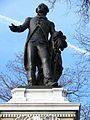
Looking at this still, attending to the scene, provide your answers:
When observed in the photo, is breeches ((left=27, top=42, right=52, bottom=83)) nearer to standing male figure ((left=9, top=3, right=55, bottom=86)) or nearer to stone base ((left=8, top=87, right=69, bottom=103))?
standing male figure ((left=9, top=3, right=55, bottom=86))

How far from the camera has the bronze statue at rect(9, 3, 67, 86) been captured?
12523mm

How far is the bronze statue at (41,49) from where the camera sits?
41.1 ft

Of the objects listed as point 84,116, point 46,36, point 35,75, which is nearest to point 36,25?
point 46,36

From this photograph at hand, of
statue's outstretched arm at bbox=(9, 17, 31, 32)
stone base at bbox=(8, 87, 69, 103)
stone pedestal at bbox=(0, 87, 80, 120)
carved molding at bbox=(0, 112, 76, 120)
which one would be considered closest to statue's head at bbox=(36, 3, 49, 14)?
statue's outstretched arm at bbox=(9, 17, 31, 32)

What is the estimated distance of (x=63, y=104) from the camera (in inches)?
453

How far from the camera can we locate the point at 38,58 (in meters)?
12.9

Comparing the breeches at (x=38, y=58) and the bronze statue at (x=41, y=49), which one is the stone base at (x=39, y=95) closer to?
the bronze statue at (x=41, y=49)

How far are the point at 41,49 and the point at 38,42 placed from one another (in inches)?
8.2

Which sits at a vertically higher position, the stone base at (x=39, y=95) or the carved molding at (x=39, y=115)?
the stone base at (x=39, y=95)

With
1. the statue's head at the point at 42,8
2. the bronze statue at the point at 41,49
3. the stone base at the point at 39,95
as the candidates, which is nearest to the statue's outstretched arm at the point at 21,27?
the bronze statue at the point at 41,49

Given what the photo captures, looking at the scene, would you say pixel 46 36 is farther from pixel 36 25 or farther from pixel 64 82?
pixel 64 82

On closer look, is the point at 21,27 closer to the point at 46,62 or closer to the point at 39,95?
the point at 46,62

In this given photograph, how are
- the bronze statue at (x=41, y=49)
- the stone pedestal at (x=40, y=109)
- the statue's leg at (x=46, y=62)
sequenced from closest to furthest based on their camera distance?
the stone pedestal at (x=40, y=109)
the statue's leg at (x=46, y=62)
the bronze statue at (x=41, y=49)

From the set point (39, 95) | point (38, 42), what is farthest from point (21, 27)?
point (39, 95)
